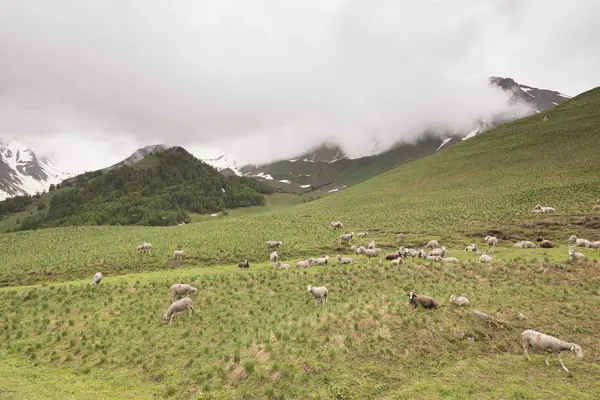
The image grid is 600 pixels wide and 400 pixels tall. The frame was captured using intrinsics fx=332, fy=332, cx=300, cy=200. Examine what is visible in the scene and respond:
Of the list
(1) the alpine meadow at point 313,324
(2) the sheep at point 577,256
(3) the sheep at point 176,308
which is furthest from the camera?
(2) the sheep at point 577,256

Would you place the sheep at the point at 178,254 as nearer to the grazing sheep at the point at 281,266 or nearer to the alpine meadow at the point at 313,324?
the alpine meadow at the point at 313,324

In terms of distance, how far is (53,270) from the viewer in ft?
139

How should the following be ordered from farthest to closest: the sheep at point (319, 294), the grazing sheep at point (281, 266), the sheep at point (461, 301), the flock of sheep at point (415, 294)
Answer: the grazing sheep at point (281, 266) < the sheep at point (319, 294) < the sheep at point (461, 301) < the flock of sheep at point (415, 294)

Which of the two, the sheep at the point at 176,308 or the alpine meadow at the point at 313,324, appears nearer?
the alpine meadow at the point at 313,324

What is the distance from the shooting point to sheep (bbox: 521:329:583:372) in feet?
47.2

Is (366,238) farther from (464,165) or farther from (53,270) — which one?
(464,165)

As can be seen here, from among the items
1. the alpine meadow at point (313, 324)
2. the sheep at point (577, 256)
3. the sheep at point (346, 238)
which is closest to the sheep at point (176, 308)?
the alpine meadow at point (313, 324)

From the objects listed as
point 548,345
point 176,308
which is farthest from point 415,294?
point 176,308

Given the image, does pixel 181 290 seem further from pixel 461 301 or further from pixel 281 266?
pixel 461 301

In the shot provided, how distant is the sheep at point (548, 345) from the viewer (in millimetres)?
14375

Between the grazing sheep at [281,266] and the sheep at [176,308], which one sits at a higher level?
the sheep at [176,308]

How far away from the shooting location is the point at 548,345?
14.6 metres

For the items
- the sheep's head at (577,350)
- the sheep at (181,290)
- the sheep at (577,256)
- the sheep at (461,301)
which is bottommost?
the sheep at (577,256)

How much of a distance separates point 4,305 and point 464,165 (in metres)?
116
